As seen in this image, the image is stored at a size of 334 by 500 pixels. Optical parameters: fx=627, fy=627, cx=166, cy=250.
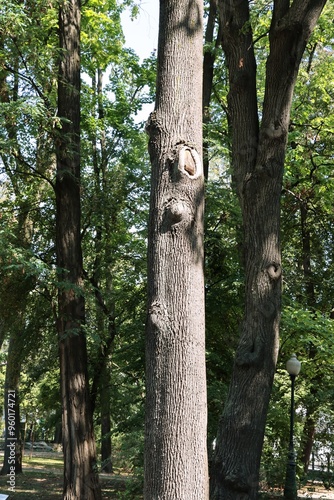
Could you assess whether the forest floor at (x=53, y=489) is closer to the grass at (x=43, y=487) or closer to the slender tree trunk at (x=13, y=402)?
the grass at (x=43, y=487)

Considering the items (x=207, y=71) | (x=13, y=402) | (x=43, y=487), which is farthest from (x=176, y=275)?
(x=13, y=402)

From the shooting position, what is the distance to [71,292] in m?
11.5

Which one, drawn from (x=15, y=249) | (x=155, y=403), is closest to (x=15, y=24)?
(x=15, y=249)

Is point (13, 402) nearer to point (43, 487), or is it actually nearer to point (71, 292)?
point (43, 487)

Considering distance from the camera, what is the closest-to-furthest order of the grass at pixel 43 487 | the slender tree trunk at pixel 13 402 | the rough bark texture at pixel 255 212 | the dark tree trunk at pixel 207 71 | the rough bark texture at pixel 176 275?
1. the rough bark texture at pixel 176 275
2. the rough bark texture at pixel 255 212
3. the dark tree trunk at pixel 207 71
4. the grass at pixel 43 487
5. the slender tree trunk at pixel 13 402

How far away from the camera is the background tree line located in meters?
11.7

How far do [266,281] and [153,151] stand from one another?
2.42m

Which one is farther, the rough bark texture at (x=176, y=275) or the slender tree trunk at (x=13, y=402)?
the slender tree trunk at (x=13, y=402)

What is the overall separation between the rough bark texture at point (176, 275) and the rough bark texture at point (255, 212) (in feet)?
7.09

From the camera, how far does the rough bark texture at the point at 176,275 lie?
3.15 m

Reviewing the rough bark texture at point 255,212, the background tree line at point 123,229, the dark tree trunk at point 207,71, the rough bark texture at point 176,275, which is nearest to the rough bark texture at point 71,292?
the background tree line at point 123,229

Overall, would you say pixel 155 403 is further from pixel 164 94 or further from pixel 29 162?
pixel 29 162

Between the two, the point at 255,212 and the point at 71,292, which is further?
the point at 71,292

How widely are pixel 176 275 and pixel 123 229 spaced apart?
12421 millimetres
